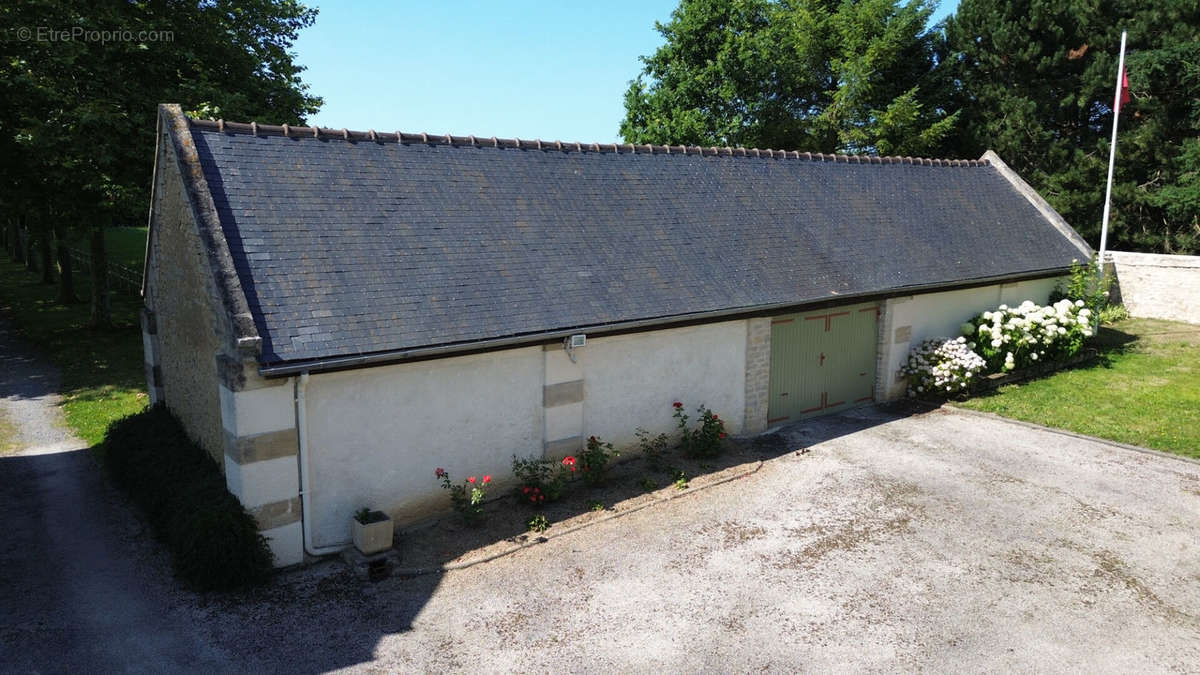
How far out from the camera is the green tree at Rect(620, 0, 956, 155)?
29.1 meters

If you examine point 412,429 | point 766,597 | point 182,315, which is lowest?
point 766,597

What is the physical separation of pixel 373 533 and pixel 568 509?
8.73 feet

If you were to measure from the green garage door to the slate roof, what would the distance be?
695 millimetres

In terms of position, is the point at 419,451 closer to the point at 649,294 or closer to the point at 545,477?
the point at 545,477

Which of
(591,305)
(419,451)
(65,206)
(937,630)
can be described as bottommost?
(937,630)

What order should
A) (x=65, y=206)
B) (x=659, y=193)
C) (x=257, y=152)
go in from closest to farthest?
(x=257, y=152) < (x=659, y=193) < (x=65, y=206)

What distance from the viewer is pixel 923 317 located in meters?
15.8

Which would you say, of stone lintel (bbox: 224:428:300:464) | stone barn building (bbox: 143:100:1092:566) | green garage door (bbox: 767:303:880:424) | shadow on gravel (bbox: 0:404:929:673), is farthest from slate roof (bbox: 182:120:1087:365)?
shadow on gravel (bbox: 0:404:929:673)

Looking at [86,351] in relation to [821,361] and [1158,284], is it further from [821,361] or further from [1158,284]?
[1158,284]

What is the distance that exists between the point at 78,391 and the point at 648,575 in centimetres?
1462

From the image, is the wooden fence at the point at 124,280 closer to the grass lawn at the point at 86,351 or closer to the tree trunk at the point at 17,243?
the grass lawn at the point at 86,351

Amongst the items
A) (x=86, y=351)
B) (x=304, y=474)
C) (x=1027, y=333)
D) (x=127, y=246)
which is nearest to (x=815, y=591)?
(x=304, y=474)

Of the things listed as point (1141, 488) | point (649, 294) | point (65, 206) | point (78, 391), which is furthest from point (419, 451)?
point (65, 206)

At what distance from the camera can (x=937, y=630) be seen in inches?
297
